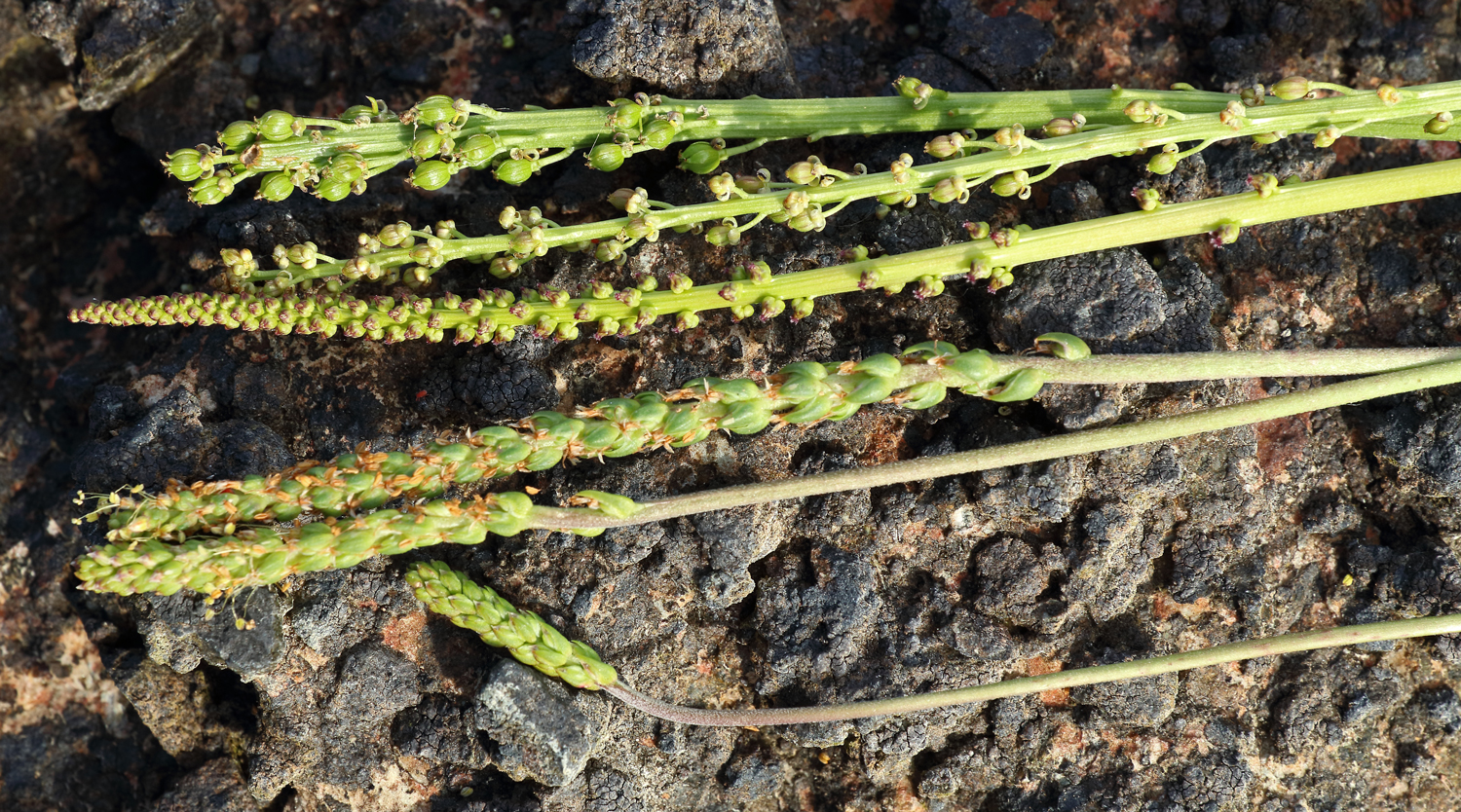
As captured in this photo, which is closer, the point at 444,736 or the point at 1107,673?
the point at 1107,673

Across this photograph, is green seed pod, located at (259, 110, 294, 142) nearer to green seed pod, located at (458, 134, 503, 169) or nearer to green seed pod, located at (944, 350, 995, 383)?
green seed pod, located at (458, 134, 503, 169)

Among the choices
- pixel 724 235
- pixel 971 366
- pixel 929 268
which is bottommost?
pixel 971 366

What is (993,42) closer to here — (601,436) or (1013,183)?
(1013,183)

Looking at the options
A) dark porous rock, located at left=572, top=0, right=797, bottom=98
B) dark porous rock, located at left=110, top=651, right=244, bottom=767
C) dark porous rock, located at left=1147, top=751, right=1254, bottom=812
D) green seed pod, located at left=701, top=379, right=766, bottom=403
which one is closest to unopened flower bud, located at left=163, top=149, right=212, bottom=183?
dark porous rock, located at left=572, top=0, right=797, bottom=98

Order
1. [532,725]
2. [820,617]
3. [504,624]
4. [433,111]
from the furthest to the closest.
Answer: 1. [820,617]
2. [532,725]
3. [504,624]
4. [433,111]

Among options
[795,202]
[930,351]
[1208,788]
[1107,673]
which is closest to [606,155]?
[795,202]

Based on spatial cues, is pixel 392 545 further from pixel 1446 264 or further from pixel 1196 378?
pixel 1446 264

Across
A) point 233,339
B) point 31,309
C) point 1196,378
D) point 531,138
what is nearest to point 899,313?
point 1196,378
